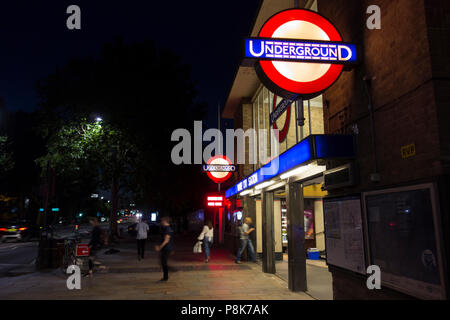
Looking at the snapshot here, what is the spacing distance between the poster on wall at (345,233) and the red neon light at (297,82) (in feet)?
6.98

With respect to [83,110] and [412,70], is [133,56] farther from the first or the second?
[412,70]

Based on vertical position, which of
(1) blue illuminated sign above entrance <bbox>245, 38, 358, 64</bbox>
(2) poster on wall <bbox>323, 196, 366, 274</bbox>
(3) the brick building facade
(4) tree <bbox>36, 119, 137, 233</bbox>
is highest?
(4) tree <bbox>36, 119, 137, 233</bbox>

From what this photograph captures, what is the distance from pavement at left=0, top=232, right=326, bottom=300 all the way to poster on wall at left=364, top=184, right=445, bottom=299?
3.30 meters

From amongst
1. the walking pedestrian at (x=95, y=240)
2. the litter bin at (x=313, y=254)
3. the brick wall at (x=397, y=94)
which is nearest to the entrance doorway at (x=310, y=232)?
the litter bin at (x=313, y=254)

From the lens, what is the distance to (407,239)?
4305mm

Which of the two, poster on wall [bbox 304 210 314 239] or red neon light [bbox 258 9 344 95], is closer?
red neon light [bbox 258 9 344 95]

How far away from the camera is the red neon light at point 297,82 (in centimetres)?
532

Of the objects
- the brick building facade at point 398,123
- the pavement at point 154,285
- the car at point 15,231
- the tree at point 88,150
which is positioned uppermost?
the tree at point 88,150

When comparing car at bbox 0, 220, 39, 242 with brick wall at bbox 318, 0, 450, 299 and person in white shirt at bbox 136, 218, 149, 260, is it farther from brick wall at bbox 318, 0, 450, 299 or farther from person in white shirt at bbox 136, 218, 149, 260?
brick wall at bbox 318, 0, 450, 299

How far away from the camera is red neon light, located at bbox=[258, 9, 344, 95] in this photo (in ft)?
17.5

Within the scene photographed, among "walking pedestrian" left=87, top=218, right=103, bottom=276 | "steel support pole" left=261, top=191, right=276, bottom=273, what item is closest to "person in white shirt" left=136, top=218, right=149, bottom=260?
"walking pedestrian" left=87, top=218, right=103, bottom=276

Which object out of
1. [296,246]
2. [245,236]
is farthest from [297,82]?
[245,236]

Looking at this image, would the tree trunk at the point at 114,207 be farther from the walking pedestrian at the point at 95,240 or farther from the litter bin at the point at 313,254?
the litter bin at the point at 313,254

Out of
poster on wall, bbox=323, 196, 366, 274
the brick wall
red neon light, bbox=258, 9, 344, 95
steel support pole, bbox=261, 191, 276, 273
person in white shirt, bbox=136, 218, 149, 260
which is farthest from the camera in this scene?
person in white shirt, bbox=136, 218, 149, 260
